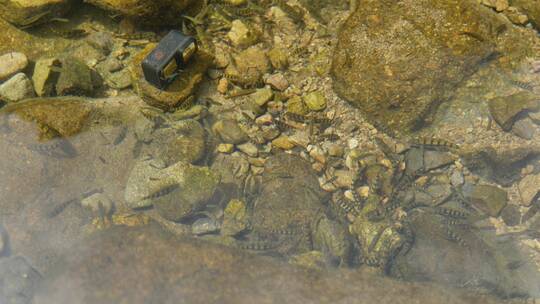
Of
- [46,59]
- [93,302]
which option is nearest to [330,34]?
[46,59]

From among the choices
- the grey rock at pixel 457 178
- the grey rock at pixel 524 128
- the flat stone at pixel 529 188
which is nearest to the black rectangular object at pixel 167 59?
the grey rock at pixel 457 178

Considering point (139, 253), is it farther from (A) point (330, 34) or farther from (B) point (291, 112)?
(A) point (330, 34)

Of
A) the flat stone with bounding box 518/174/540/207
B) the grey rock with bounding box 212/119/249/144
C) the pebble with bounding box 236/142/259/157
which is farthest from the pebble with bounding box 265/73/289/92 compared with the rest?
the flat stone with bounding box 518/174/540/207

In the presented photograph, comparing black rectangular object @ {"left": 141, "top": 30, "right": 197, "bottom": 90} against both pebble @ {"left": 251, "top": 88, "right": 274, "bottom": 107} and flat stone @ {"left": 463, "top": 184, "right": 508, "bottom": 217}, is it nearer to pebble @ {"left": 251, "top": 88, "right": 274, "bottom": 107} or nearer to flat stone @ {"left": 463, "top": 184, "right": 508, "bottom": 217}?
pebble @ {"left": 251, "top": 88, "right": 274, "bottom": 107}

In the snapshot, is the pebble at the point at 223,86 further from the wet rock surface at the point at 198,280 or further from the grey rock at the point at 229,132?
the wet rock surface at the point at 198,280

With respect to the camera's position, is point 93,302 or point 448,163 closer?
point 93,302

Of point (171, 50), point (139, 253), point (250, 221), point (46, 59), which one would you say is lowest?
point (139, 253)

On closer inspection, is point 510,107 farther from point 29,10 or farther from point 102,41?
point 29,10
